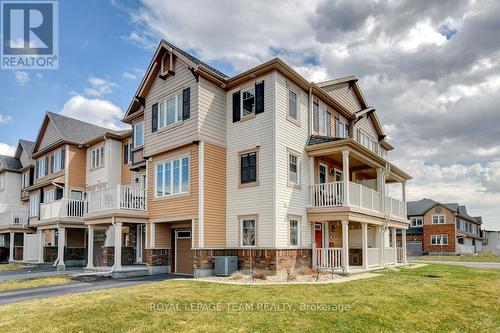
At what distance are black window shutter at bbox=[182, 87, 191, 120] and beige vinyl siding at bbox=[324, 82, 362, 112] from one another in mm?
8005

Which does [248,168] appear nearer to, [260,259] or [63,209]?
[260,259]

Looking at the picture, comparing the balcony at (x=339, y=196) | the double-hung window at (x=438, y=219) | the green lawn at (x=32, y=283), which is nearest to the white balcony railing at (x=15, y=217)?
the green lawn at (x=32, y=283)

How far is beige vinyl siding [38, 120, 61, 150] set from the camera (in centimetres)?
3092

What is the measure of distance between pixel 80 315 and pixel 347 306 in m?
6.72

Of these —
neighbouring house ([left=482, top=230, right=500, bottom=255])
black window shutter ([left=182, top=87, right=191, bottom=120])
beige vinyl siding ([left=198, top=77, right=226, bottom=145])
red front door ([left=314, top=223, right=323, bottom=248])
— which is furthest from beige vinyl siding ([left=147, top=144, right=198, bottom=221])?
neighbouring house ([left=482, top=230, right=500, bottom=255])

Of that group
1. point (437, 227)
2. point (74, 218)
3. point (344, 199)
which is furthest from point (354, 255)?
point (437, 227)

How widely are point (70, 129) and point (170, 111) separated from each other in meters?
15.4

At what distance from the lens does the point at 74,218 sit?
26.6 meters

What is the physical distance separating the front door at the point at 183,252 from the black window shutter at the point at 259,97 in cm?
699

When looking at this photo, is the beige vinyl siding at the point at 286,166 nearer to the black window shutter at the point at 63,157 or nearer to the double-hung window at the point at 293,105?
the double-hung window at the point at 293,105

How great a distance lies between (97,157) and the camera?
2877cm

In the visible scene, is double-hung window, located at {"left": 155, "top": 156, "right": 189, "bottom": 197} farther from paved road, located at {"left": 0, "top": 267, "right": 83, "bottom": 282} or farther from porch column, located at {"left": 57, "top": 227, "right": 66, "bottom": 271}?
porch column, located at {"left": 57, "top": 227, "right": 66, "bottom": 271}

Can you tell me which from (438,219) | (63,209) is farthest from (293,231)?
(438,219)

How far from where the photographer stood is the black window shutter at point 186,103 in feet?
61.0
